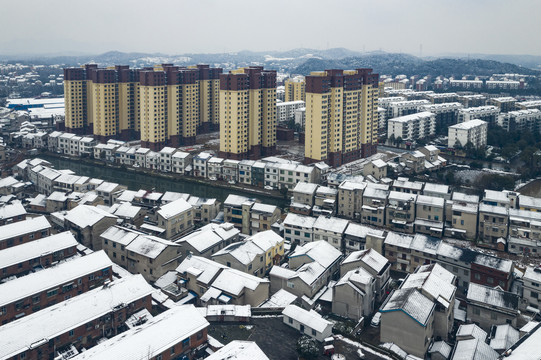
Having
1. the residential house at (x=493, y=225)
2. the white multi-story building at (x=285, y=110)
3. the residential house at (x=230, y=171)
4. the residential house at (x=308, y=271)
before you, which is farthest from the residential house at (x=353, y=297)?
the white multi-story building at (x=285, y=110)

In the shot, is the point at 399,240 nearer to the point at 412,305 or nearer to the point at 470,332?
the point at 412,305

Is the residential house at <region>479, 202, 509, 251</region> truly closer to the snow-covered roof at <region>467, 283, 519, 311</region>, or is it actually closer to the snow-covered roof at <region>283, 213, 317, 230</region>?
the snow-covered roof at <region>467, 283, 519, 311</region>

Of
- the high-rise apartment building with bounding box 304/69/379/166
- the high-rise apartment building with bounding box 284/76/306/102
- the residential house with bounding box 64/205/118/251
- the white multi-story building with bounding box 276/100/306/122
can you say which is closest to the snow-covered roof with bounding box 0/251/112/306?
the residential house with bounding box 64/205/118/251

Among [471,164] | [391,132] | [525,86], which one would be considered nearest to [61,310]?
[471,164]

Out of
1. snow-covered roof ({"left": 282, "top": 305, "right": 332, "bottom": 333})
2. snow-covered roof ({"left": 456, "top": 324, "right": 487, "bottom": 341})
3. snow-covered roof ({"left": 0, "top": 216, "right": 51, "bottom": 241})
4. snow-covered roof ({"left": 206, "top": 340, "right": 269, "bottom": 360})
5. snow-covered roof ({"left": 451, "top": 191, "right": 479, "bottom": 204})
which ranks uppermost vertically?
snow-covered roof ({"left": 451, "top": 191, "right": 479, "bottom": 204})

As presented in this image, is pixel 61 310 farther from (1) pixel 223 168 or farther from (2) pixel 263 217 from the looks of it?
(1) pixel 223 168

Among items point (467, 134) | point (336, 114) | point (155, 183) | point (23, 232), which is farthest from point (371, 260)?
point (467, 134)
